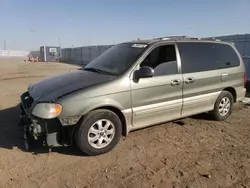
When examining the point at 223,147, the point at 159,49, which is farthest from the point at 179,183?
the point at 159,49

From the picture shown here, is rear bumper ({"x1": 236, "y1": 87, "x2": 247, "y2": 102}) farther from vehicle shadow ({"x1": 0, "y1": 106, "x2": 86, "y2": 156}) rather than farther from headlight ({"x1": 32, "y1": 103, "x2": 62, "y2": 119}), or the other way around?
headlight ({"x1": 32, "y1": 103, "x2": 62, "y2": 119})

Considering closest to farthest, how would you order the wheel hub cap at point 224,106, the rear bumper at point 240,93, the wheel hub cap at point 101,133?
the wheel hub cap at point 101,133
the wheel hub cap at point 224,106
the rear bumper at point 240,93

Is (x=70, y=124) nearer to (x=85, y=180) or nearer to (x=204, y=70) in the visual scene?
(x=85, y=180)

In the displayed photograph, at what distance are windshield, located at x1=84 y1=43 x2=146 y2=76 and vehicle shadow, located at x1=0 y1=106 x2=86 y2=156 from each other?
145 cm

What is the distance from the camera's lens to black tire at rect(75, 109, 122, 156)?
3604 mm

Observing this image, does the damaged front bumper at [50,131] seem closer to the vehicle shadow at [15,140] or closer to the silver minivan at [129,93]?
the silver minivan at [129,93]

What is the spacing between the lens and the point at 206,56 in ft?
16.7

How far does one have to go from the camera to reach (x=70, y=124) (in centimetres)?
355

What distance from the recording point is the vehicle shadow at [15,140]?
3.90 meters

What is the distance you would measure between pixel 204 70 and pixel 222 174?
2.31 meters

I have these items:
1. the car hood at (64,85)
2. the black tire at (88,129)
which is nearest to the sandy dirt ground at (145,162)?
the black tire at (88,129)

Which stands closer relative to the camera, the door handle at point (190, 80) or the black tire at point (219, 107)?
the door handle at point (190, 80)

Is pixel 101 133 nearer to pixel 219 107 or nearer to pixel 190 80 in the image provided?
pixel 190 80

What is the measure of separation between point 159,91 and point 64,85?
1.61 metres
